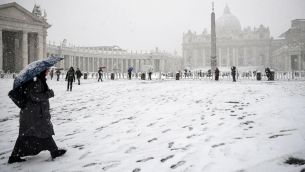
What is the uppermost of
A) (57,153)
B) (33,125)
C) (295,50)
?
(295,50)

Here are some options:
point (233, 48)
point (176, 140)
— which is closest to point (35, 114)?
point (176, 140)

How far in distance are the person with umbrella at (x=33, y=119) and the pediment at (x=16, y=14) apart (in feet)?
141

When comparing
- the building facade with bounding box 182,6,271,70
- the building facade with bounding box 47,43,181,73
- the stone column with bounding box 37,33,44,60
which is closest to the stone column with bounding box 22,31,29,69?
the stone column with bounding box 37,33,44,60

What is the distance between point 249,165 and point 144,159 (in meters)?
1.66

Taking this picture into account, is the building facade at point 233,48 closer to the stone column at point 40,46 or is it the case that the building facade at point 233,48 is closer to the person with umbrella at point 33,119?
the stone column at point 40,46

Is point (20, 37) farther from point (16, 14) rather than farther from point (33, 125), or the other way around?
point (33, 125)

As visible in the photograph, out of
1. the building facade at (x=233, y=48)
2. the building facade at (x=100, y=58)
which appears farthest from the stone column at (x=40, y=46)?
the building facade at (x=233, y=48)

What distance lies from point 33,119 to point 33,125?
4.1 inches

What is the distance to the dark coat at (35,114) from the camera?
389cm

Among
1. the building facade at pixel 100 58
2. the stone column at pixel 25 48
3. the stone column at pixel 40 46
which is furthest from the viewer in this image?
the building facade at pixel 100 58

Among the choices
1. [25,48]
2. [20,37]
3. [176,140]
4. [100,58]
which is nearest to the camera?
[176,140]

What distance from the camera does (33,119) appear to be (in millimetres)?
3922

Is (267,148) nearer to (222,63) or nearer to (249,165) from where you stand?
(249,165)

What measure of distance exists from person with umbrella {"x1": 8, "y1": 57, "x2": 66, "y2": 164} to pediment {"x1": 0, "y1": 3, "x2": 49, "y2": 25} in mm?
43129
